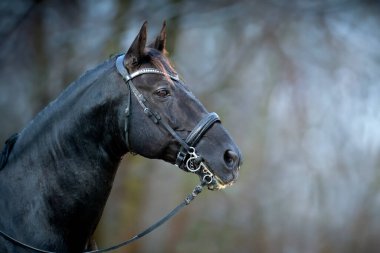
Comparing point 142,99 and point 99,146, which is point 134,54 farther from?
point 99,146

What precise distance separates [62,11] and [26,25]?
0.56 m

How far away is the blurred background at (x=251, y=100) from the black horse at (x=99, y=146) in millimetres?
4023

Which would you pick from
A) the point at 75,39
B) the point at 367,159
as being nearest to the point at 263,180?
the point at 367,159

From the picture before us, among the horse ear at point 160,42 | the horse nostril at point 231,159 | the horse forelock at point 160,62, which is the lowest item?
the horse nostril at point 231,159

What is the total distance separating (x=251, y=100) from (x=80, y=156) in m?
6.21

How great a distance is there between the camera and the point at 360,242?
367 inches

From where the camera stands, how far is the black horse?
8.39 feet

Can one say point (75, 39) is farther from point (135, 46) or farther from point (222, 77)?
point (135, 46)

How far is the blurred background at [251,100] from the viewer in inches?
274

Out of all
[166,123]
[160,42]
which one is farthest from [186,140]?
[160,42]

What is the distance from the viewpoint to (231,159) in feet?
8.34

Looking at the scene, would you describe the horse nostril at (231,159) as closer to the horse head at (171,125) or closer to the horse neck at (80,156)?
the horse head at (171,125)

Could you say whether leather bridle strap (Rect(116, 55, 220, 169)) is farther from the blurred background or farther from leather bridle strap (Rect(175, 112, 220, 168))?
the blurred background

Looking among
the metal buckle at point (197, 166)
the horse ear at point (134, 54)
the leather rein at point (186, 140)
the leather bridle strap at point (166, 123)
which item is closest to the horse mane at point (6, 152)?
the leather rein at point (186, 140)
